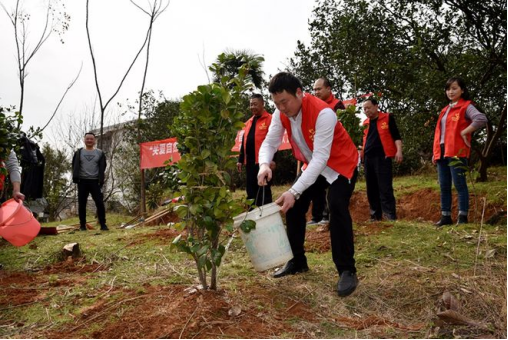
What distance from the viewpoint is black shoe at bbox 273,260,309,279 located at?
326 centimetres

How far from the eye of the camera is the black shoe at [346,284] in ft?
9.02

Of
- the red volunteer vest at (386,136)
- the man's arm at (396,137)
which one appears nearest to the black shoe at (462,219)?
the man's arm at (396,137)

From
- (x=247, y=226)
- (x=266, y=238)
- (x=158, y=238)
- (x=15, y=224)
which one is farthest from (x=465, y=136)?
(x=15, y=224)

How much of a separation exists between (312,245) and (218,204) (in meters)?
2.14

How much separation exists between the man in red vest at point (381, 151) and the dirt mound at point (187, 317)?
319 cm

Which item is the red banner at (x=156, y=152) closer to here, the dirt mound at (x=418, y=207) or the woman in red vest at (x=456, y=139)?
the dirt mound at (x=418, y=207)

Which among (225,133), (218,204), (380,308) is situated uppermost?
(225,133)

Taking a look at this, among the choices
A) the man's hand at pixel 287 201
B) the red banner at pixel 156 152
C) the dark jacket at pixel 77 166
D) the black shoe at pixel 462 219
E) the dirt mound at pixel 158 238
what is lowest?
the dirt mound at pixel 158 238

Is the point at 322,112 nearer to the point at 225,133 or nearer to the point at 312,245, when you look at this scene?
the point at 225,133

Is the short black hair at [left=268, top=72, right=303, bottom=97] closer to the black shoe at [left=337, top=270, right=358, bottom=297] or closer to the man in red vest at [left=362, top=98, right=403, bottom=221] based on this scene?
the black shoe at [left=337, top=270, right=358, bottom=297]

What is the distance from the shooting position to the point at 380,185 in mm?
5414

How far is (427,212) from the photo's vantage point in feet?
22.0

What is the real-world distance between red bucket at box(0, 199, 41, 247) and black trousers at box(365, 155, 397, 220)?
404cm

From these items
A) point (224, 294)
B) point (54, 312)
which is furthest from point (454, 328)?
point (54, 312)
